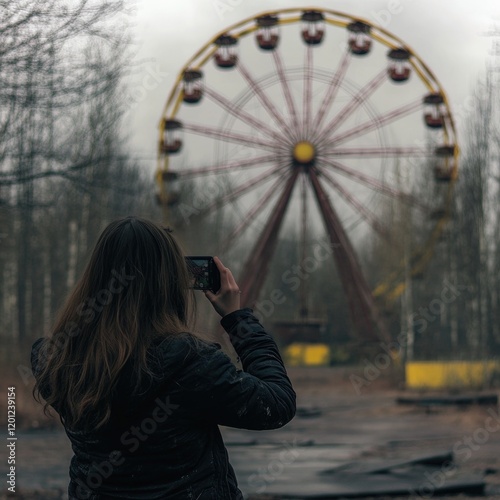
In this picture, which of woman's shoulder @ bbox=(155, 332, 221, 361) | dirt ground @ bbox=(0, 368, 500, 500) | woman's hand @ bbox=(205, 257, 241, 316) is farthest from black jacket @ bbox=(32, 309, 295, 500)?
dirt ground @ bbox=(0, 368, 500, 500)

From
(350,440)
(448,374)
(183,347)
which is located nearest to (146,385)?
(183,347)

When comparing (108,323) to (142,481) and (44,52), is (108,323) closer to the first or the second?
(142,481)

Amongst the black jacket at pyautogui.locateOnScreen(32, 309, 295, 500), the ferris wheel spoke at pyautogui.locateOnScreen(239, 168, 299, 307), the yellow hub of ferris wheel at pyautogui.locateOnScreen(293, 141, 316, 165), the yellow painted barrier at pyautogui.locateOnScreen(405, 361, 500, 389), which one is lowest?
the yellow painted barrier at pyautogui.locateOnScreen(405, 361, 500, 389)

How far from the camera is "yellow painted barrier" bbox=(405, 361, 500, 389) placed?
82.6 ft

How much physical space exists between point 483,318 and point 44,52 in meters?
21.9

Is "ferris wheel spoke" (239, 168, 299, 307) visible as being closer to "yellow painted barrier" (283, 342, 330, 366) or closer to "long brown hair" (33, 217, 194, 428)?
"yellow painted barrier" (283, 342, 330, 366)

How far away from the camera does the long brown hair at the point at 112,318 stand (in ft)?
6.75

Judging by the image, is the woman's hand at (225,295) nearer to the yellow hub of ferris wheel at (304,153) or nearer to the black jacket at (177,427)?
the black jacket at (177,427)

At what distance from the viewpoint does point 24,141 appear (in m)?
10.6

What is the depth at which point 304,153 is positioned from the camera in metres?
24.5

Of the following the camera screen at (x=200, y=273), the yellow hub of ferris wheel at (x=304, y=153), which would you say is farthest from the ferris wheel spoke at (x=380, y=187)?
the camera screen at (x=200, y=273)

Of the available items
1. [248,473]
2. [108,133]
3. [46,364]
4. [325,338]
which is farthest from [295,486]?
[325,338]

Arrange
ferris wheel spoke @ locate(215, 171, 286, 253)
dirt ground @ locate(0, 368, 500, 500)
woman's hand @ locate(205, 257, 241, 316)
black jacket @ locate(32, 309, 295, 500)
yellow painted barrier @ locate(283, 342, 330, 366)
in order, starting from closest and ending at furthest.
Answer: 1. black jacket @ locate(32, 309, 295, 500)
2. woman's hand @ locate(205, 257, 241, 316)
3. dirt ground @ locate(0, 368, 500, 500)
4. ferris wheel spoke @ locate(215, 171, 286, 253)
5. yellow painted barrier @ locate(283, 342, 330, 366)

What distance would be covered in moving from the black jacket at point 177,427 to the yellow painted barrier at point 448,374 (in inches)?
922
